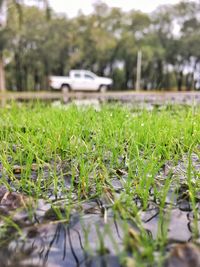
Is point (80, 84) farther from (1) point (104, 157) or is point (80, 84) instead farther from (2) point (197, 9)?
(1) point (104, 157)

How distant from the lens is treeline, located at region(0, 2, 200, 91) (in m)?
26.0

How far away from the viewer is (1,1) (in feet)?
47.4

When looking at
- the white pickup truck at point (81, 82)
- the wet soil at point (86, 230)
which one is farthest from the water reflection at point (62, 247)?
the white pickup truck at point (81, 82)

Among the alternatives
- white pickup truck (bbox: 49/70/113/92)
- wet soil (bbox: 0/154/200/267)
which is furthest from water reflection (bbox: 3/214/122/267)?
white pickup truck (bbox: 49/70/113/92)

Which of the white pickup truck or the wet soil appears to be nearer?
the wet soil

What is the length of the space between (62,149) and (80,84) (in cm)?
1896

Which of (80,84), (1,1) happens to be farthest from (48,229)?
(80,84)

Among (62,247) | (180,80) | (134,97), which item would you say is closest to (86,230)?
(62,247)

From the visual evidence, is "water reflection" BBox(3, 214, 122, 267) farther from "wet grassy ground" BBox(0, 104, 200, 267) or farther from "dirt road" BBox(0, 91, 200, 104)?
"dirt road" BBox(0, 91, 200, 104)

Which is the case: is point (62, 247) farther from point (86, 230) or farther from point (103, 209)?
point (103, 209)

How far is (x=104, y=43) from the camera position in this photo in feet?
84.8

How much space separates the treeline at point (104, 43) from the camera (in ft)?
85.3

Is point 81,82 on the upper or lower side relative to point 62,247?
upper

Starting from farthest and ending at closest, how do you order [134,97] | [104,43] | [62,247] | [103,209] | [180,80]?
[180,80] < [104,43] < [134,97] < [103,209] < [62,247]
